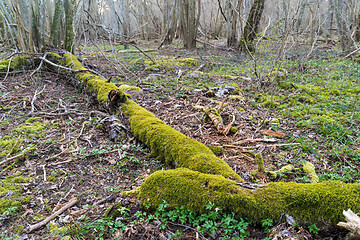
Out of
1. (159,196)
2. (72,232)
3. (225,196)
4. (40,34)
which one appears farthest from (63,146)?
(40,34)

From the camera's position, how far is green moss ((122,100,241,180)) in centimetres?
281

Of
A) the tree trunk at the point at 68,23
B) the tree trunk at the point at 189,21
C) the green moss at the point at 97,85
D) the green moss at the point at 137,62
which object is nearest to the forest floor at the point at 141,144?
the green moss at the point at 97,85

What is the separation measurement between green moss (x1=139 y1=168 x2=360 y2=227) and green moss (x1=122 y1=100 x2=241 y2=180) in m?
0.39

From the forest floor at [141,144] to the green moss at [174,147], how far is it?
0.74ft

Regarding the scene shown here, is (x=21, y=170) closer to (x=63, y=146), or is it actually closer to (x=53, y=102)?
(x=63, y=146)

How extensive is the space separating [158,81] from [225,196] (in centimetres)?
627

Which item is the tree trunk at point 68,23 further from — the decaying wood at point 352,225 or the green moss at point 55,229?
the decaying wood at point 352,225

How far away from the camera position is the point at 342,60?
33.0ft

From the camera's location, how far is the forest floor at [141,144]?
7.31 feet

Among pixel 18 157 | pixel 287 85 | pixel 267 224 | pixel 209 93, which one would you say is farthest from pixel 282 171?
pixel 287 85

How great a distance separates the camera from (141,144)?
399cm

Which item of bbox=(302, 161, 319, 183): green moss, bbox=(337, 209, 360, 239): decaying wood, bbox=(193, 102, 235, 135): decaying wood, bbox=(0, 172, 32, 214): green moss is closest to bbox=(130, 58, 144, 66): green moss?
bbox=(193, 102, 235, 135): decaying wood

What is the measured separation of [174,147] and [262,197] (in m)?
1.52

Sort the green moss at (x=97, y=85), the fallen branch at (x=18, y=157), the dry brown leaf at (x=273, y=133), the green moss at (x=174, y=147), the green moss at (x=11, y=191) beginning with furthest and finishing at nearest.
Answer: the green moss at (x=97, y=85)
the dry brown leaf at (x=273, y=133)
the fallen branch at (x=18, y=157)
the green moss at (x=174, y=147)
the green moss at (x=11, y=191)
